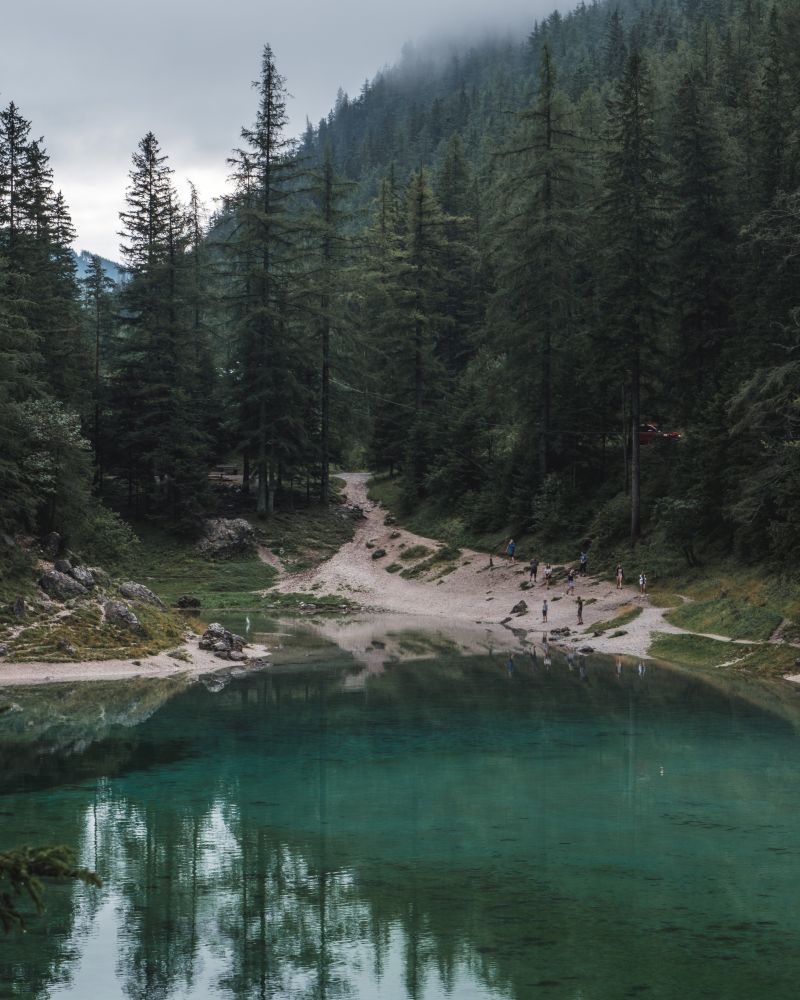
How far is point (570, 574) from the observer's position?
1890 inches

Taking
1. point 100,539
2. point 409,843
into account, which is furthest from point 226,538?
point 409,843

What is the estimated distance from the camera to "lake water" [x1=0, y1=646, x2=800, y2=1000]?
12219 millimetres

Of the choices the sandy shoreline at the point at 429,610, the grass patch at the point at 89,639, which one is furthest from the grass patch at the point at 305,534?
the grass patch at the point at 89,639

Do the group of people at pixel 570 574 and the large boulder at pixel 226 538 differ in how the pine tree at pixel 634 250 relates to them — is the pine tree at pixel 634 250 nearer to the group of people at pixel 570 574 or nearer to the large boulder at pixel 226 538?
the group of people at pixel 570 574

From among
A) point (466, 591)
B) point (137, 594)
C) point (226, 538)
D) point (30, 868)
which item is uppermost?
point (226, 538)

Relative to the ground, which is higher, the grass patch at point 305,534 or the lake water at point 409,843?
the grass patch at point 305,534

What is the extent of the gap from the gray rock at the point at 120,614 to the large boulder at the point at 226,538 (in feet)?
77.5

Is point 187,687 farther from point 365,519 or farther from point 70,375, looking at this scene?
point 365,519

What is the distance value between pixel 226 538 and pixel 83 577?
2349 centimetres

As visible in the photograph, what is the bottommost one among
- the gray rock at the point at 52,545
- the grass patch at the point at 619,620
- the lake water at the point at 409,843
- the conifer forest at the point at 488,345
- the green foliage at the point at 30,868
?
the lake water at the point at 409,843

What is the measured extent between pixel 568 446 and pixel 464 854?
4313cm

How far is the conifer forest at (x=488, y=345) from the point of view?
43.4 m

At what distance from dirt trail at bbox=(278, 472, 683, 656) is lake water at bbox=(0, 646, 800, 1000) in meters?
11.8

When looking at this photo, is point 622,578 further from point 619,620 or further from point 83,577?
point 83,577
